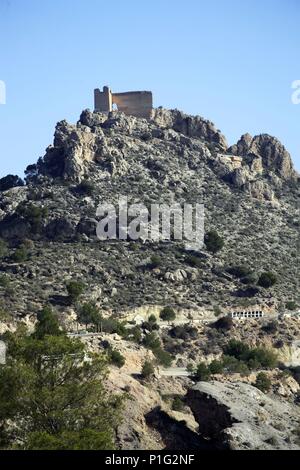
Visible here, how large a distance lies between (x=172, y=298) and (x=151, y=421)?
87.6 feet

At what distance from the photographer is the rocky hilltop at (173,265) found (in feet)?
171

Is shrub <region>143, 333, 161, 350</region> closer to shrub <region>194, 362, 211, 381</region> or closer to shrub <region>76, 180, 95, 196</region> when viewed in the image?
shrub <region>194, 362, 211, 381</region>

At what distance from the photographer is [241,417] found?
49.7 metres

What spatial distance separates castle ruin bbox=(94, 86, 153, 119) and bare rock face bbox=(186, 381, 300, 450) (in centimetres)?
5425

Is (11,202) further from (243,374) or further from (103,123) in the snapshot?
(243,374)

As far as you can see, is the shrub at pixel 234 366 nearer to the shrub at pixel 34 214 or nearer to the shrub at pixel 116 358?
the shrub at pixel 116 358

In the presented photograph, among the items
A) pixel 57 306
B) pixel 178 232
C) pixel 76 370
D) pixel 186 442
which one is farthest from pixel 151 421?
pixel 178 232

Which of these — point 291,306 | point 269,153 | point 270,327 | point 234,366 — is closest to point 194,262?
point 291,306

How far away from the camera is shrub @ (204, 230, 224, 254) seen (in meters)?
85.8

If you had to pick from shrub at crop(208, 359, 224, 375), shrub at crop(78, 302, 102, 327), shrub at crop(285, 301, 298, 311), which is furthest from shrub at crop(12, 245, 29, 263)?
shrub at crop(208, 359, 224, 375)

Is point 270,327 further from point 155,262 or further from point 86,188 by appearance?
point 86,188

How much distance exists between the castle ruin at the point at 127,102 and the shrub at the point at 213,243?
22.3 meters

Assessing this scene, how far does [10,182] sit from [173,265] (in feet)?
76.6

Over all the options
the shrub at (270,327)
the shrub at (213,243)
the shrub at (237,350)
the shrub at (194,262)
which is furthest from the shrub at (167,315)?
the shrub at (213,243)
